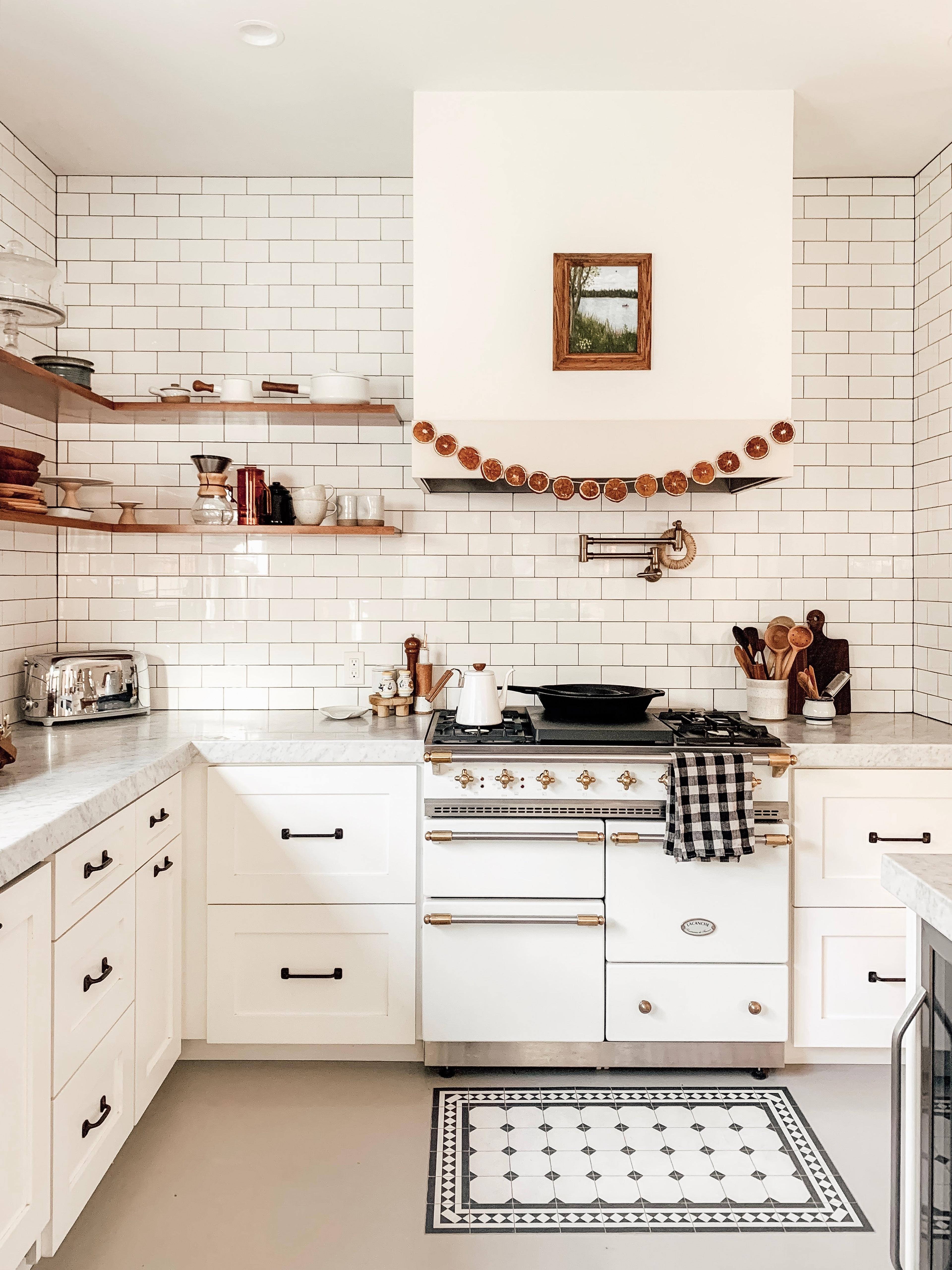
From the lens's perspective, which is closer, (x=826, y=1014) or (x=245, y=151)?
(x=826, y=1014)

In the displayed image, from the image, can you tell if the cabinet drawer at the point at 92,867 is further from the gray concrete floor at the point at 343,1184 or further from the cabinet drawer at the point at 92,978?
the gray concrete floor at the point at 343,1184

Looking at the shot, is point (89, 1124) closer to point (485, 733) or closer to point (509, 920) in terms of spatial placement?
point (509, 920)

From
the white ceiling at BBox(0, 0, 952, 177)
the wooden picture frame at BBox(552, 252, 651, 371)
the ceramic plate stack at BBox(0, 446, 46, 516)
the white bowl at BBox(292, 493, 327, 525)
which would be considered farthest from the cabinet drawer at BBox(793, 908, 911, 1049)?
the ceramic plate stack at BBox(0, 446, 46, 516)

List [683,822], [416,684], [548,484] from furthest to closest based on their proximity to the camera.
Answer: [416,684], [548,484], [683,822]

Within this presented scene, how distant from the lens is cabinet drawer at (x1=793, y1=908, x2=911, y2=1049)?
2.75 meters

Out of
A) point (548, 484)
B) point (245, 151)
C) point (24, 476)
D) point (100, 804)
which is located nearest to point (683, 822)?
point (548, 484)

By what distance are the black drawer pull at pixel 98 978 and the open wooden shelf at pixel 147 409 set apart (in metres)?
1.64

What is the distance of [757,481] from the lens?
3.09 m

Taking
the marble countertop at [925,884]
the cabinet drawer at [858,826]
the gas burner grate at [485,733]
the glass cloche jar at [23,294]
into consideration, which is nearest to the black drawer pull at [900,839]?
the cabinet drawer at [858,826]

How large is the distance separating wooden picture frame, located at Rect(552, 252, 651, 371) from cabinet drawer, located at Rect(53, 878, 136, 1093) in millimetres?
1991

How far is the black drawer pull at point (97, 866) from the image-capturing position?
197 cm

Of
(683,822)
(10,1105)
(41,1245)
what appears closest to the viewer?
(10,1105)

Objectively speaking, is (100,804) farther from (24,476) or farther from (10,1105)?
(24,476)

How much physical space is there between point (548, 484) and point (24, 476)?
157 cm
